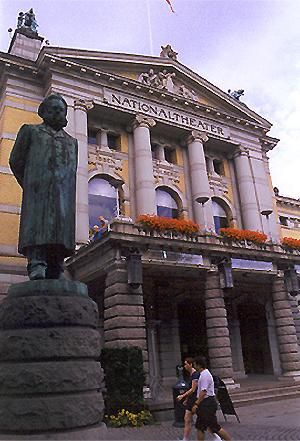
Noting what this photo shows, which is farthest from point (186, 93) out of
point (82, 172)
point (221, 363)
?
point (221, 363)

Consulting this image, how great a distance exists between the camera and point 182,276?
61.1 ft

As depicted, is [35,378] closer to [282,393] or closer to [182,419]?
[182,419]

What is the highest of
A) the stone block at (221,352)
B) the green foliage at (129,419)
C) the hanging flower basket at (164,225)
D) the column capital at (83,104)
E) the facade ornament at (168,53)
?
the facade ornament at (168,53)

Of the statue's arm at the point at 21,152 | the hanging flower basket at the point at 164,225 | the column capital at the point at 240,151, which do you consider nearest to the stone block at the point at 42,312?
the statue's arm at the point at 21,152

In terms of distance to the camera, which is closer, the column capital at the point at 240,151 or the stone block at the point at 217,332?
the stone block at the point at 217,332

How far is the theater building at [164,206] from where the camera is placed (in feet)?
53.6

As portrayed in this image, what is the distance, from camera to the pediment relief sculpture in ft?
81.5

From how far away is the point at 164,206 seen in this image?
77.8 feet

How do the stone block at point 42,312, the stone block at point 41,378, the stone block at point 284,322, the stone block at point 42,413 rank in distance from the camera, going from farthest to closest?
the stone block at point 284,322 < the stone block at point 42,312 < the stone block at point 41,378 < the stone block at point 42,413

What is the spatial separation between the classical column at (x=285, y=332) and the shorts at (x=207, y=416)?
39.6 feet

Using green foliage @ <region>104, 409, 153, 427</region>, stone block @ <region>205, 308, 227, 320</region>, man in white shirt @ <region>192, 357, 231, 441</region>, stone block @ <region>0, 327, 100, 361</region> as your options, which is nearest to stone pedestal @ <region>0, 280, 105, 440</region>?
stone block @ <region>0, 327, 100, 361</region>

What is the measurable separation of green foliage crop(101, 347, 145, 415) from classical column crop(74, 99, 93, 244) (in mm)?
7077

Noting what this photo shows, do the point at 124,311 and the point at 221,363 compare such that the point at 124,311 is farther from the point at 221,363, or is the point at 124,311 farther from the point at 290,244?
the point at 290,244

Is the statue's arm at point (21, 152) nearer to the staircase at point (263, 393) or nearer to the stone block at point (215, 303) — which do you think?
the staircase at point (263, 393)
